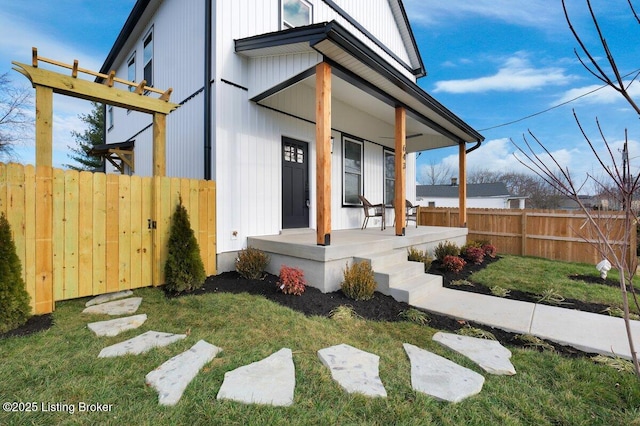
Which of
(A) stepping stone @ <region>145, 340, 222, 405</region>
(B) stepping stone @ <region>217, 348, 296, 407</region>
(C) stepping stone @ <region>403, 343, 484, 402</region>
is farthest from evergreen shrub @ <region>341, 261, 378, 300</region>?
(A) stepping stone @ <region>145, 340, 222, 405</region>

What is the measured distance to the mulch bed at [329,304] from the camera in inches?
113

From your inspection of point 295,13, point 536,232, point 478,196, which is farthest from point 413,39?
point 478,196

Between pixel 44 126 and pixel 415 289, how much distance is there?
4.85 metres

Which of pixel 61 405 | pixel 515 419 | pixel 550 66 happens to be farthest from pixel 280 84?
pixel 550 66

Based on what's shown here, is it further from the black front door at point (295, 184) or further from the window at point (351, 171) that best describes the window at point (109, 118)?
the window at point (351, 171)

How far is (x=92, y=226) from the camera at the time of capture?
11.8 ft

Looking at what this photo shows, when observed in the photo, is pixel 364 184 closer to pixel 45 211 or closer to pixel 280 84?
pixel 280 84

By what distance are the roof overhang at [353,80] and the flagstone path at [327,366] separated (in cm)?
358

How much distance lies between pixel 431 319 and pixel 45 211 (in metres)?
4.52

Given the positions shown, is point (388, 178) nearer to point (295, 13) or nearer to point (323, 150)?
point (295, 13)

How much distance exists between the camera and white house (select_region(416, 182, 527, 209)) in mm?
25625

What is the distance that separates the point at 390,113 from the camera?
642 centimetres

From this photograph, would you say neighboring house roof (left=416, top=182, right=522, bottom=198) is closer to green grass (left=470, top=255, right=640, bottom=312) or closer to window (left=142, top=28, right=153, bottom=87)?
green grass (left=470, top=255, right=640, bottom=312)

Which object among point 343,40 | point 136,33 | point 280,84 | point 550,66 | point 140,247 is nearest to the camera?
point 343,40
